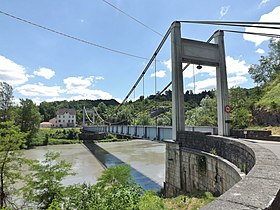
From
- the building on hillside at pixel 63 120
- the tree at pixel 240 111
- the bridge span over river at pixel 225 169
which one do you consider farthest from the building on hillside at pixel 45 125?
the bridge span over river at pixel 225 169

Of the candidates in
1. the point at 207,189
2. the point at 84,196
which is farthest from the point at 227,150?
the point at 84,196

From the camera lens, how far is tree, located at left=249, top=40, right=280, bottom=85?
84.9 feet

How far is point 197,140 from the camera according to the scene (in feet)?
25.4

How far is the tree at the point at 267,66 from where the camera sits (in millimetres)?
25891

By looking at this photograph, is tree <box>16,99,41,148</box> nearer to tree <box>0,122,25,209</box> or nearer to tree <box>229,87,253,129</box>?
tree <box>0,122,25,209</box>

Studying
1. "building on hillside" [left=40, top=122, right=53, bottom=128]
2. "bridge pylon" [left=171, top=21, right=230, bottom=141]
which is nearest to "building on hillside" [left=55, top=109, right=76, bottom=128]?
"building on hillside" [left=40, top=122, right=53, bottom=128]

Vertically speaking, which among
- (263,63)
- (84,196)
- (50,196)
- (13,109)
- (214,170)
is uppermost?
(263,63)

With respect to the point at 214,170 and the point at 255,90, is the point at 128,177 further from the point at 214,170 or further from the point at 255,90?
the point at 255,90

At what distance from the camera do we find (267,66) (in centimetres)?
2625

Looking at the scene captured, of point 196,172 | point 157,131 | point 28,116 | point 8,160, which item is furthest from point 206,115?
point 28,116

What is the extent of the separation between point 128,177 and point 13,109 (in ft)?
122

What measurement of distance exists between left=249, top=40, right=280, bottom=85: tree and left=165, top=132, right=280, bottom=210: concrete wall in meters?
21.9

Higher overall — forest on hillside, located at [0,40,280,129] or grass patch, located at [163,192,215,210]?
forest on hillside, located at [0,40,280,129]

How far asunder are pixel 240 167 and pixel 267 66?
25.6 m
